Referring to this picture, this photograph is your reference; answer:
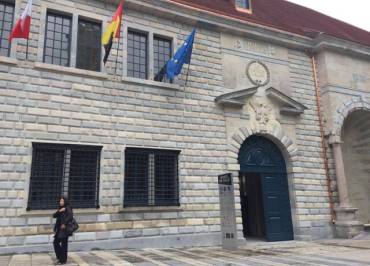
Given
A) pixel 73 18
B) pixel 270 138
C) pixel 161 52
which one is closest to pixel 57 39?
pixel 73 18

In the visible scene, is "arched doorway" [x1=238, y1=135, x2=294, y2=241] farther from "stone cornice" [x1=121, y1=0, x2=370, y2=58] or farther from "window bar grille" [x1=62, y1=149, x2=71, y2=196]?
"window bar grille" [x1=62, y1=149, x2=71, y2=196]

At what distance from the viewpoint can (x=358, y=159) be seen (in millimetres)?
17891

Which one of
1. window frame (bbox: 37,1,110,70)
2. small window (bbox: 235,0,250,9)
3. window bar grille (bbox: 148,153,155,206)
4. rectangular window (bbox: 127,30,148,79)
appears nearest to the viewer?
window frame (bbox: 37,1,110,70)

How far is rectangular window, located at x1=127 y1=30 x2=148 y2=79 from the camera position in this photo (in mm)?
12789

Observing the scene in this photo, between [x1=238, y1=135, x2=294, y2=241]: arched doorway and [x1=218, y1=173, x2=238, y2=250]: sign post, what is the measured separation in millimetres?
2686

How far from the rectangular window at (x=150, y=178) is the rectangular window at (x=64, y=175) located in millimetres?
1038

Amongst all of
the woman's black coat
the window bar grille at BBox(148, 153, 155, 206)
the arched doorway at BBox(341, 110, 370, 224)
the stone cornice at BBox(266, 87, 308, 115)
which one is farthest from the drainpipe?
the woman's black coat

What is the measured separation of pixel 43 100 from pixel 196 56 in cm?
584

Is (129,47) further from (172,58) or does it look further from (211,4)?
(211,4)

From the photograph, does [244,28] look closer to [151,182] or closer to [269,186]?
[269,186]

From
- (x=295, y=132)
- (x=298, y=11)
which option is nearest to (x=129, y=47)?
(x=295, y=132)

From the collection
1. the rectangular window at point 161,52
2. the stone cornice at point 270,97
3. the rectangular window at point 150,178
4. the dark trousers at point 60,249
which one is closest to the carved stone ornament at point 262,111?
the stone cornice at point 270,97

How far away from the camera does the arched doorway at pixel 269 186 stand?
14000mm

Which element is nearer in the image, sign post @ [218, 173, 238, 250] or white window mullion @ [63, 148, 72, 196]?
white window mullion @ [63, 148, 72, 196]
